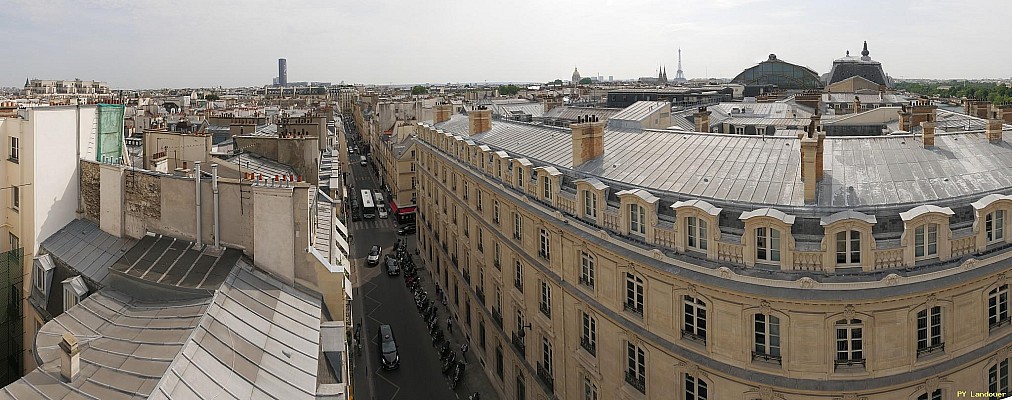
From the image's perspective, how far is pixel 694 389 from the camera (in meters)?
23.9

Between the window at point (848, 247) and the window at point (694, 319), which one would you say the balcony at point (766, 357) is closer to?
the window at point (694, 319)

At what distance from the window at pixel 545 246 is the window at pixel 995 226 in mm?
16690

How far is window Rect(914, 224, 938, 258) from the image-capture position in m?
21.3

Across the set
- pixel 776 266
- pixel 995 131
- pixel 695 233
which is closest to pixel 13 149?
pixel 695 233

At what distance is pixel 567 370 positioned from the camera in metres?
31.1

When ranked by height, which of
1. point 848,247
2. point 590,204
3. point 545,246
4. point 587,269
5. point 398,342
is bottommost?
point 398,342

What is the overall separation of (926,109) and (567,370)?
2824 cm

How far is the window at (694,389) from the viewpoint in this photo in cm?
2372

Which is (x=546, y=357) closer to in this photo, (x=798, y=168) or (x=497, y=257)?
(x=497, y=257)

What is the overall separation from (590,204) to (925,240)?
11935mm

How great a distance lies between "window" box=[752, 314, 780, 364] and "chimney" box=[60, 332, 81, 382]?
18.7m

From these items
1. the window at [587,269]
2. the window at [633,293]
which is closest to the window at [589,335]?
the window at [587,269]

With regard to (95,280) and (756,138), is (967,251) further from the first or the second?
(95,280)

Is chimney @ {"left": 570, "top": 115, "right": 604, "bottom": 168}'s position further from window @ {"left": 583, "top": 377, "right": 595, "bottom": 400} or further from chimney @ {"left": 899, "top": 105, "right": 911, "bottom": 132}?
chimney @ {"left": 899, "top": 105, "right": 911, "bottom": 132}
